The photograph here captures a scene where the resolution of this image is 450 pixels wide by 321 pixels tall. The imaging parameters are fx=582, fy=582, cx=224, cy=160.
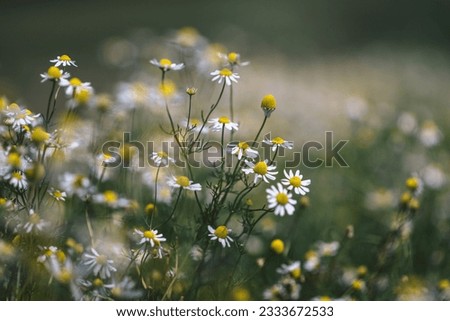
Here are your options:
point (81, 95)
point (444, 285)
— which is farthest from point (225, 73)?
point (444, 285)

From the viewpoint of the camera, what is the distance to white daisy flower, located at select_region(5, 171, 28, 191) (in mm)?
1511

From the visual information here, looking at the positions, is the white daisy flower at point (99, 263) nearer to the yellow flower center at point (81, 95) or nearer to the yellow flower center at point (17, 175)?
the yellow flower center at point (17, 175)

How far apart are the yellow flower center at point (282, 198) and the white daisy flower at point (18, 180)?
67 centimetres

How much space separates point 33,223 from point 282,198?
0.67m

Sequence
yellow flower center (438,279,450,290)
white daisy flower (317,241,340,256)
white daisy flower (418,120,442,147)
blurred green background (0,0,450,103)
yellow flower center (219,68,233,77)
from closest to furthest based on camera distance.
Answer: yellow flower center (219,68,233,77) → yellow flower center (438,279,450,290) → white daisy flower (317,241,340,256) → white daisy flower (418,120,442,147) → blurred green background (0,0,450,103)

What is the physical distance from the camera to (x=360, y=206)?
103 inches

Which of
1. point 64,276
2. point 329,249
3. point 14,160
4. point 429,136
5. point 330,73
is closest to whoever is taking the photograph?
point 14,160

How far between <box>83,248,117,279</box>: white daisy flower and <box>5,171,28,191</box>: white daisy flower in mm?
251

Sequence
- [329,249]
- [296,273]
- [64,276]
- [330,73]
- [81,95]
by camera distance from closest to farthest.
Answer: [64,276], [81,95], [296,273], [329,249], [330,73]

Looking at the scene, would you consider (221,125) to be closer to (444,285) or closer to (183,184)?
(183,184)

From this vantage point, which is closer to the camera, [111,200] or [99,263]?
[99,263]

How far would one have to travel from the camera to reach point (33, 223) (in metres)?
1.54

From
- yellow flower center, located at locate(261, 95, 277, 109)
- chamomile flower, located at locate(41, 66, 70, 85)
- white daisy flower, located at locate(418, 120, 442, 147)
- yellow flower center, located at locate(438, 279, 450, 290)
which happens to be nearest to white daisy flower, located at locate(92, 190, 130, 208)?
chamomile flower, located at locate(41, 66, 70, 85)

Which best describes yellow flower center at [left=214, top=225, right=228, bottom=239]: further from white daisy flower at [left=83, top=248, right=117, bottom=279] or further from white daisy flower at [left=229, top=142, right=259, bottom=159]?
white daisy flower at [left=83, top=248, right=117, bottom=279]
